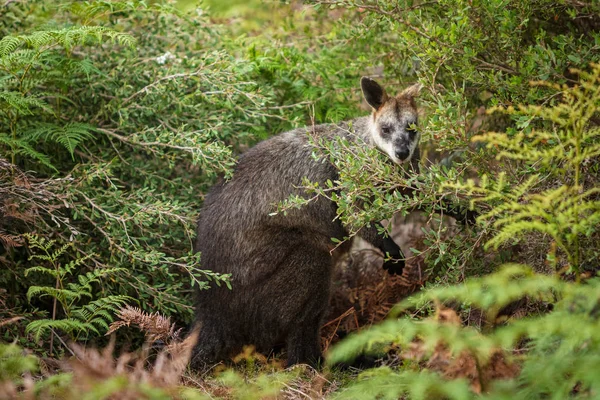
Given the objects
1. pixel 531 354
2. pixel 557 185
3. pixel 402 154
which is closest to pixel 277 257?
pixel 402 154

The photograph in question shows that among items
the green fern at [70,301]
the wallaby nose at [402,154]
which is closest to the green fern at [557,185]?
the wallaby nose at [402,154]

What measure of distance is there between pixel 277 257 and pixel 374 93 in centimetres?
Result: 158

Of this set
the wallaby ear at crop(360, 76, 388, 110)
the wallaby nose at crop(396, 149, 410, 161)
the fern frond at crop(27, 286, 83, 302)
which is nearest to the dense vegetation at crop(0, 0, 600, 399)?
the fern frond at crop(27, 286, 83, 302)

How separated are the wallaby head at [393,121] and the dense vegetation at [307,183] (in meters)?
0.20

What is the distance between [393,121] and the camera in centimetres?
554

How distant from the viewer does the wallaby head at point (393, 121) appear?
5.42m

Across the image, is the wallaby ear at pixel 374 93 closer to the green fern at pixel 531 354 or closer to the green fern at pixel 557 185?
the green fern at pixel 557 185

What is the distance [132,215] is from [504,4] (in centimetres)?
321

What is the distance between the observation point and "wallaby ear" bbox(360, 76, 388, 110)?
5652mm

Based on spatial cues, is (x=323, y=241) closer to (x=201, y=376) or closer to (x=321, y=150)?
(x=321, y=150)

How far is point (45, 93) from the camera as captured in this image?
556 cm

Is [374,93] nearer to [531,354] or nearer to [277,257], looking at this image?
[277,257]

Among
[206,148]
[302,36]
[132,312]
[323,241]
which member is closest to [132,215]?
[206,148]

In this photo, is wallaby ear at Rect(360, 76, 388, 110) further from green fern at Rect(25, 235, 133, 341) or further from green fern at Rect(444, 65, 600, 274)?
green fern at Rect(25, 235, 133, 341)
